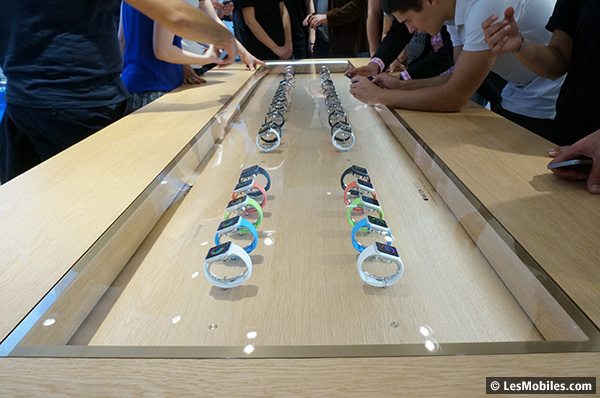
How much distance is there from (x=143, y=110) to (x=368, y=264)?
3.59ft

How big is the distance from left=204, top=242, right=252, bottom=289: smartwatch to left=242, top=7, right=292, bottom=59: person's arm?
298 cm

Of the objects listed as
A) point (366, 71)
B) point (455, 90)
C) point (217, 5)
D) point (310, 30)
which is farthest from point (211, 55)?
point (310, 30)

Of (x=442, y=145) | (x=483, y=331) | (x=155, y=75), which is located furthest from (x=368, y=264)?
(x=155, y=75)

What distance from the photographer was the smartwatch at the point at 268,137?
1209mm

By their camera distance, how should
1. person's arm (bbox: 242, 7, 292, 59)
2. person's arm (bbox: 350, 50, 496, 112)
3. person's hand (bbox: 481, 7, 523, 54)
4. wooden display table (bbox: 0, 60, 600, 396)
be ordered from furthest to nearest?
person's arm (bbox: 242, 7, 292, 59) → person's arm (bbox: 350, 50, 496, 112) → person's hand (bbox: 481, 7, 523, 54) → wooden display table (bbox: 0, 60, 600, 396)

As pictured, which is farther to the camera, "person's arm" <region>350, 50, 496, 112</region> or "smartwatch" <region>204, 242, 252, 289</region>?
"person's arm" <region>350, 50, 496, 112</region>

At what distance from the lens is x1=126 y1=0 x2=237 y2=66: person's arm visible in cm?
119

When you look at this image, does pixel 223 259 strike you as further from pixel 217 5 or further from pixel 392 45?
pixel 217 5

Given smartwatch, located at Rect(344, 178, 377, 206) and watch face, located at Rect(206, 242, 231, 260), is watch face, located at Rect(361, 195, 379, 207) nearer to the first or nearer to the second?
smartwatch, located at Rect(344, 178, 377, 206)

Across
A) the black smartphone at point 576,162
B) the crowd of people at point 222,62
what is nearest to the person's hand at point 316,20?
the crowd of people at point 222,62

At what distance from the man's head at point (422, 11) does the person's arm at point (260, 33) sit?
1.89 meters

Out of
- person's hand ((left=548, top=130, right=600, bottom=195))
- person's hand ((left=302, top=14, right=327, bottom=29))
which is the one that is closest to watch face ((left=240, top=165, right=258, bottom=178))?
person's hand ((left=548, top=130, right=600, bottom=195))

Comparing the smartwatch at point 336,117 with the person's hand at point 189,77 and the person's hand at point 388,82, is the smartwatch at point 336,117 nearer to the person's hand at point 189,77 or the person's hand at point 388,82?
the person's hand at point 388,82

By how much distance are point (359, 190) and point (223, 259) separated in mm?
338
